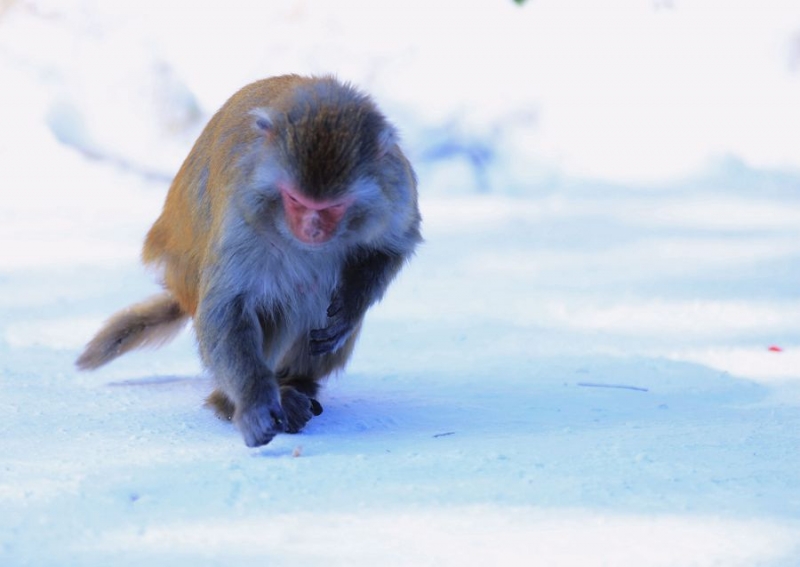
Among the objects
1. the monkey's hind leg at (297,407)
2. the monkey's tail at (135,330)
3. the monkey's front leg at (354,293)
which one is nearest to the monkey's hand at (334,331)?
the monkey's front leg at (354,293)

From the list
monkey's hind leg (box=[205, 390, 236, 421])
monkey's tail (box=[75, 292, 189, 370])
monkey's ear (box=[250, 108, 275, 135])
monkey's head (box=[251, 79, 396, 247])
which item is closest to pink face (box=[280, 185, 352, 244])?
monkey's head (box=[251, 79, 396, 247])

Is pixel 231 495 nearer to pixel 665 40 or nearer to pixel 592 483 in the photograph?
pixel 592 483

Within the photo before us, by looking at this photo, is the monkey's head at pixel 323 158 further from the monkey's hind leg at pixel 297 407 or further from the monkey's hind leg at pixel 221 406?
the monkey's hind leg at pixel 221 406

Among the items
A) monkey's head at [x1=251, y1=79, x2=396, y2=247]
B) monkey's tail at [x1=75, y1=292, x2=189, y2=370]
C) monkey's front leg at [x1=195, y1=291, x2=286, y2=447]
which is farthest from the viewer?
monkey's tail at [x1=75, y1=292, x2=189, y2=370]

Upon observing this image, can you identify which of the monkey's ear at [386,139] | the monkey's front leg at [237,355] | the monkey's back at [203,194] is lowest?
the monkey's front leg at [237,355]

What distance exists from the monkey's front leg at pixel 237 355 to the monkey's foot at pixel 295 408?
0.20 feet

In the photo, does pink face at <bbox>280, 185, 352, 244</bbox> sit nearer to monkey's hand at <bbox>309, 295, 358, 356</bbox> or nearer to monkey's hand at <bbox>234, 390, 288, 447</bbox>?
monkey's hand at <bbox>309, 295, 358, 356</bbox>

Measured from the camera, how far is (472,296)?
667cm

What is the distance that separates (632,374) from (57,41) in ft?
21.9

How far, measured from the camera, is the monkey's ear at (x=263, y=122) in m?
3.90

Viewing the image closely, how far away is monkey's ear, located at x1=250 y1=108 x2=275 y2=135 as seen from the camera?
12.8 ft

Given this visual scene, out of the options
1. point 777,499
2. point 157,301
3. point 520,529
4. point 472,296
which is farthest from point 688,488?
point 472,296

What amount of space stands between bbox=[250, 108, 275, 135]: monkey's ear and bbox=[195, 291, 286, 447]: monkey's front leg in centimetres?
57

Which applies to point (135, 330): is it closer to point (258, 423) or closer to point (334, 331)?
point (334, 331)
